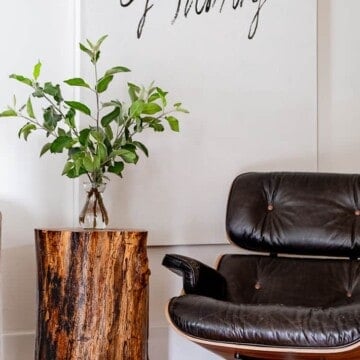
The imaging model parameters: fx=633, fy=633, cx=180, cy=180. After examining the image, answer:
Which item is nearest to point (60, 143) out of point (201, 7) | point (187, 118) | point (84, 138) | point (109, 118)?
point (84, 138)

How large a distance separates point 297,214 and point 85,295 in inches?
33.0

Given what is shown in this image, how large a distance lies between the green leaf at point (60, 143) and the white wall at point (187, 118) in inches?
16.2

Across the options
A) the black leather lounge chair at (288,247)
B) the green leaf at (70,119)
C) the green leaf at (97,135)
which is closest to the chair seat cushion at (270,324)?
the black leather lounge chair at (288,247)

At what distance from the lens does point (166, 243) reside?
101 inches

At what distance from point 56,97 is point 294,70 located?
116cm

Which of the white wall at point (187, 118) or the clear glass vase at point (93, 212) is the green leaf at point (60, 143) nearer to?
the clear glass vase at point (93, 212)

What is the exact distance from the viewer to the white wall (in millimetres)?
2391

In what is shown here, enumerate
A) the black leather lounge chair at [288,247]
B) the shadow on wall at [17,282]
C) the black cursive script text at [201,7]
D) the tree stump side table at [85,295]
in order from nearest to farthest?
the tree stump side table at [85,295]
the black leather lounge chair at [288,247]
the shadow on wall at [17,282]
the black cursive script text at [201,7]

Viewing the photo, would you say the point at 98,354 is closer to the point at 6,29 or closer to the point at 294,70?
the point at 6,29

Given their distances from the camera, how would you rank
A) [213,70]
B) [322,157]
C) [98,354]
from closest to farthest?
[98,354], [213,70], [322,157]

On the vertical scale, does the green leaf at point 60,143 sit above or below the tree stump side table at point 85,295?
above

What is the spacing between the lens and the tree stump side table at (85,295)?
190cm

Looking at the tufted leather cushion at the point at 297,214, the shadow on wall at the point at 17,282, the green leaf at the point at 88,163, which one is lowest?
the shadow on wall at the point at 17,282

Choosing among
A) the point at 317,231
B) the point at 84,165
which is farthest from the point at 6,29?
the point at 317,231
